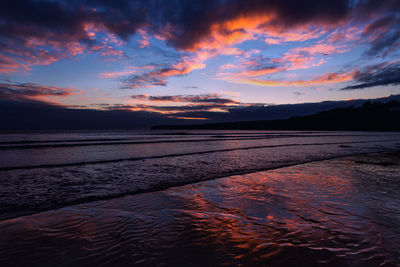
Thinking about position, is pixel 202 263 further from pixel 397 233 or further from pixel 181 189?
pixel 181 189

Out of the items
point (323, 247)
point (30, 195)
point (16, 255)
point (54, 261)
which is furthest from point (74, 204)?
point (323, 247)

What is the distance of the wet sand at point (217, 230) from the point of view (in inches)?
93.3

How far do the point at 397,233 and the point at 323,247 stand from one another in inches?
52.1

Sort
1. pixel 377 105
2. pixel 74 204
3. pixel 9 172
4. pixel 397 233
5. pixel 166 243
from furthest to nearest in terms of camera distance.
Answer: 1. pixel 377 105
2. pixel 9 172
3. pixel 74 204
4. pixel 397 233
5. pixel 166 243

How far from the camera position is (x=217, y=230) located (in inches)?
121

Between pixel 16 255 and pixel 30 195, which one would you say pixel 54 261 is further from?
pixel 30 195

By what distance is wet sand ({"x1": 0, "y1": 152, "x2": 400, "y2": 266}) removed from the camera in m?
2.37

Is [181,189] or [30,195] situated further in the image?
[181,189]

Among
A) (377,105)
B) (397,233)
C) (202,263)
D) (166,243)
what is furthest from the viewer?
(377,105)

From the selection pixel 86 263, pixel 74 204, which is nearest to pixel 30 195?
pixel 74 204

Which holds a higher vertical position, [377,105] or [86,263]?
[377,105]

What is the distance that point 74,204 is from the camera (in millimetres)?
4371

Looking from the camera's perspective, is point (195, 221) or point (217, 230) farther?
point (195, 221)

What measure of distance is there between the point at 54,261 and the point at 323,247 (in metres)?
3.33
